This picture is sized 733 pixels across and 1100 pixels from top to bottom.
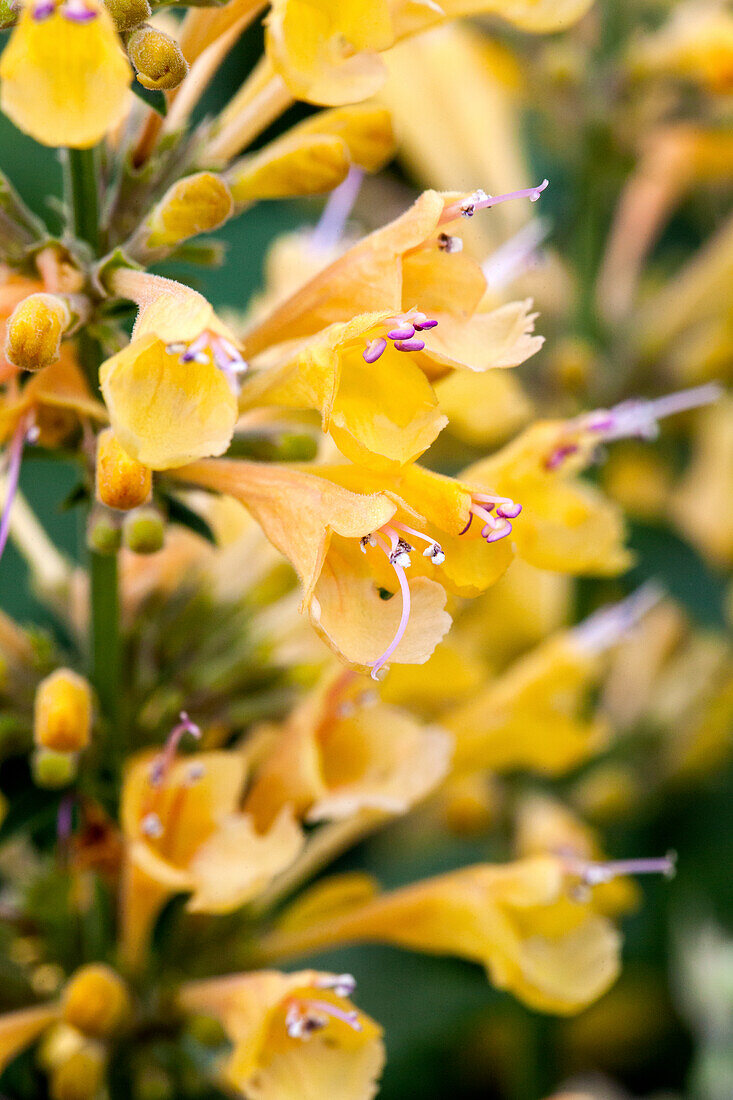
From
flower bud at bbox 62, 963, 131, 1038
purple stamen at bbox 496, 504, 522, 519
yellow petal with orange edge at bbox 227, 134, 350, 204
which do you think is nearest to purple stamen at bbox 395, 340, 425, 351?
purple stamen at bbox 496, 504, 522, 519

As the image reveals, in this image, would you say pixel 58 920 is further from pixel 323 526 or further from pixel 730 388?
pixel 730 388

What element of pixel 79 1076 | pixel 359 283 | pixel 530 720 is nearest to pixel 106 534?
pixel 359 283

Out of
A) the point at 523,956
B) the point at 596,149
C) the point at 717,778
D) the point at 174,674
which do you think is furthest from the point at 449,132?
the point at 523,956

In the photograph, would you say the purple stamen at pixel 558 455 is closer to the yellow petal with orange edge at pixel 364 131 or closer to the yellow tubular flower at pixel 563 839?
the yellow petal with orange edge at pixel 364 131

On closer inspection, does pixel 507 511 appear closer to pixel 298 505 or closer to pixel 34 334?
pixel 298 505

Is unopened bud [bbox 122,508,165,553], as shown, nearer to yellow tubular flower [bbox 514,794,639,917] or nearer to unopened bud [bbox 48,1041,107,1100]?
unopened bud [bbox 48,1041,107,1100]

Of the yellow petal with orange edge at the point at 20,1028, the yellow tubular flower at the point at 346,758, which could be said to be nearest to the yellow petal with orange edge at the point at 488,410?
the yellow tubular flower at the point at 346,758
